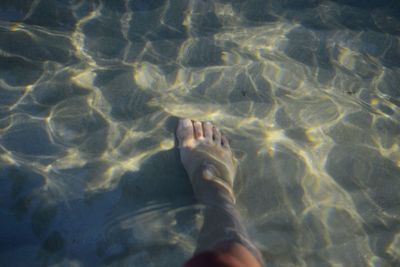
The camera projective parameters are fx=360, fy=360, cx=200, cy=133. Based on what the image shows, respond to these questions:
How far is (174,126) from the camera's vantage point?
4.04 meters

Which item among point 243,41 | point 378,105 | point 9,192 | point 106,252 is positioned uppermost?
point 243,41

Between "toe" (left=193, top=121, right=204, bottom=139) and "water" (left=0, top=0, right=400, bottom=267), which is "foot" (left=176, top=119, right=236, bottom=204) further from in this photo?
"water" (left=0, top=0, right=400, bottom=267)

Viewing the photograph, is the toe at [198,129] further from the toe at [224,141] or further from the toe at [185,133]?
the toe at [224,141]

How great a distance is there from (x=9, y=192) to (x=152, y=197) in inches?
49.9

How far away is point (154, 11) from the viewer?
531cm

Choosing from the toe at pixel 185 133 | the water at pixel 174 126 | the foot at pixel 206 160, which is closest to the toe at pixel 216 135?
the foot at pixel 206 160

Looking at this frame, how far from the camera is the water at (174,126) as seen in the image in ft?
10.5

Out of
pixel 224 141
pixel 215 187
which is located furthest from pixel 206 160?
pixel 215 187

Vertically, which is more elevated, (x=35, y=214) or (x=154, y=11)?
(x=154, y=11)

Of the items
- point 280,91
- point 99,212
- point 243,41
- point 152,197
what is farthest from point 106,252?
point 243,41

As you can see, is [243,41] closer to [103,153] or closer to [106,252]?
[103,153]

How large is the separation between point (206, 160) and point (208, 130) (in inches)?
15.1

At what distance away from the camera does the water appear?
3191mm

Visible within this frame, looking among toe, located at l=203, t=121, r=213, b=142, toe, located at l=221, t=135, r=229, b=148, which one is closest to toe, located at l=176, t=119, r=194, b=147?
toe, located at l=203, t=121, r=213, b=142
